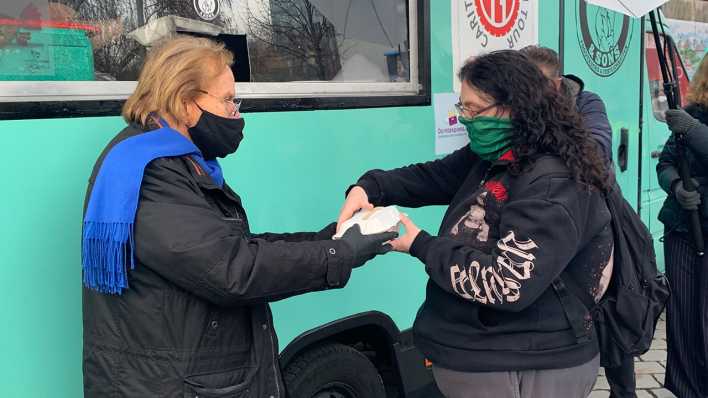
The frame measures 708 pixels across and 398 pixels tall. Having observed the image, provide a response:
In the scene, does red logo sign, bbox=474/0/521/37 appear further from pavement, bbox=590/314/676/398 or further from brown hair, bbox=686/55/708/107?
pavement, bbox=590/314/676/398

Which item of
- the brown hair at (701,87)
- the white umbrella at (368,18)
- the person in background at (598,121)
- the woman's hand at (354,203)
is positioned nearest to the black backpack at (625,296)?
the woman's hand at (354,203)

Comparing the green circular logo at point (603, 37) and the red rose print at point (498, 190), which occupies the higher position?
the green circular logo at point (603, 37)

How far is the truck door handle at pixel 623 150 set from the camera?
13.6ft

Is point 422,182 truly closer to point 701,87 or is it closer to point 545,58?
point 545,58

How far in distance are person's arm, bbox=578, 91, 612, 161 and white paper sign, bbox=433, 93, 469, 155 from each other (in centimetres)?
57

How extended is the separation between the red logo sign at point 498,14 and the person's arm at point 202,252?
190 centimetres

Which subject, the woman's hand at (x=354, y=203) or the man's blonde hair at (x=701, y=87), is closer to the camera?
the woman's hand at (x=354, y=203)

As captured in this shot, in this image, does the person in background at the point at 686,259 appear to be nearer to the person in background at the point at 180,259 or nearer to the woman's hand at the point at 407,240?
the woman's hand at the point at 407,240

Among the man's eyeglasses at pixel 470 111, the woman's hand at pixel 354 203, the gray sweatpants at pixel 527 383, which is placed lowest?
the gray sweatpants at pixel 527 383

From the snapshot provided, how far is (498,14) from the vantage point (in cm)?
302

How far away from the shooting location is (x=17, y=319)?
160 centimetres

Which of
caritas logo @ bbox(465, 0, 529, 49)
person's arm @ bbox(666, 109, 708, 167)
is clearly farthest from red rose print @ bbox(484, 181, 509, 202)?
person's arm @ bbox(666, 109, 708, 167)

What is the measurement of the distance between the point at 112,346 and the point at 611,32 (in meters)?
3.71

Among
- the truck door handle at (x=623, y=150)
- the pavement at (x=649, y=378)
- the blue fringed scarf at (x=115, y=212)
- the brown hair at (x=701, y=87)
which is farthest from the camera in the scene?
the truck door handle at (x=623, y=150)
